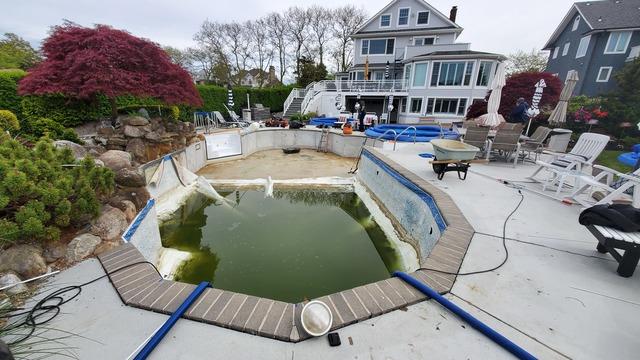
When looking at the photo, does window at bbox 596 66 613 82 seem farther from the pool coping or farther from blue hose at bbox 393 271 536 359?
blue hose at bbox 393 271 536 359

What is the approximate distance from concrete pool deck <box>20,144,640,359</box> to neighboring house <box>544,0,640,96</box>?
823 inches

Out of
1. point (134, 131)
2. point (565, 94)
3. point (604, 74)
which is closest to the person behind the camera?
point (134, 131)

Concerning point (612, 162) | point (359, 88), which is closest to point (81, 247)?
point (612, 162)

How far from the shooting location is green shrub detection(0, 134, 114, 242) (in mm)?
2426

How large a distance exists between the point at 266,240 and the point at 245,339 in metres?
3.32

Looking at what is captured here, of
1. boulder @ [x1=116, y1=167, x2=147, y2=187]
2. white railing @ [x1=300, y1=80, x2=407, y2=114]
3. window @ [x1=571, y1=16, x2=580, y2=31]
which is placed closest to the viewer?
boulder @ [x1=116, y1=167, x2=147, y2=187]

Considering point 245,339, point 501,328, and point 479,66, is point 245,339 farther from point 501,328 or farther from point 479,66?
point 479,66

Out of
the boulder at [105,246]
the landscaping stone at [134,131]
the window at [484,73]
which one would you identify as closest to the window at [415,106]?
the window at [484,73]

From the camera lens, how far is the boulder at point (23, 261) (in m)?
2.37

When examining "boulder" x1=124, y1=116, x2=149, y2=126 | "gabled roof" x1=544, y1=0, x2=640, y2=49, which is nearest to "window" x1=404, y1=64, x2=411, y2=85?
"gabled roof" x1=544, y1=0, x2=640, y2=49

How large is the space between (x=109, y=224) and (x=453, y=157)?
6.15 meters

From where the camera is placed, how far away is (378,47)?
21.0 meters

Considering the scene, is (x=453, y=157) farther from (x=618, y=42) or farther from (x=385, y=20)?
(x=618, y=42)

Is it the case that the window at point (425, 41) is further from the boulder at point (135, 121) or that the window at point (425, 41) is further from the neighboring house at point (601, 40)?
the boulder at point (135, 121)
